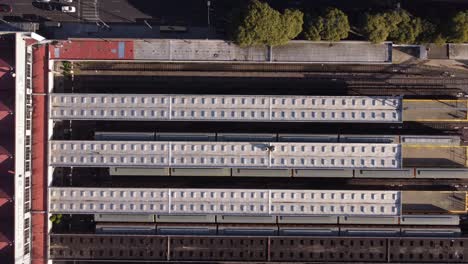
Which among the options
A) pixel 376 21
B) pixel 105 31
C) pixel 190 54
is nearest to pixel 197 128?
pixel 190 54

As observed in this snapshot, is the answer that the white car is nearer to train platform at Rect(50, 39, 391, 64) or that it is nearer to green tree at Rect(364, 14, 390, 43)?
train platform at Rect(50, 39, 391, 64)

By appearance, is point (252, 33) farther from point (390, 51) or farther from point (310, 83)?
point (390, 51)

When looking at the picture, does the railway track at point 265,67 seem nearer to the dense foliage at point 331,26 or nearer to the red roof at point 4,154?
the dense foliage at point 331,26

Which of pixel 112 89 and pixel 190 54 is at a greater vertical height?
pixel 190 54

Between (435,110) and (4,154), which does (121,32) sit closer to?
(4,154)

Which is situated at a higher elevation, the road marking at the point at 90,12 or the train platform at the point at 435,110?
the road marking at the point at 90,12

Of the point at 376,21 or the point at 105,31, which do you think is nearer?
the point at 376,21

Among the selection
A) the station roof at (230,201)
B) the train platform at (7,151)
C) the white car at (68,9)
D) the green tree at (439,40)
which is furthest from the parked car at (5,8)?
the green tree at (439,40)
